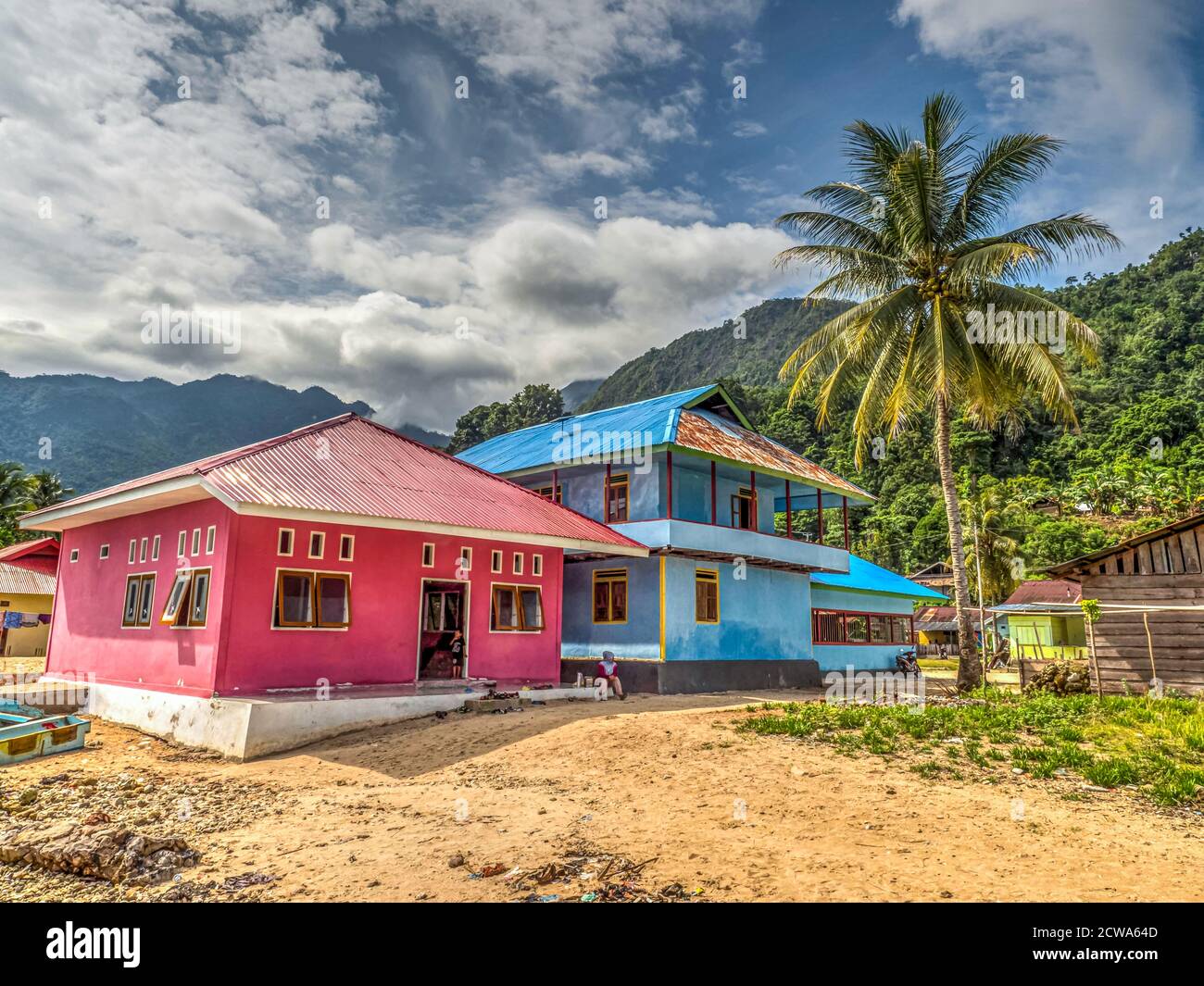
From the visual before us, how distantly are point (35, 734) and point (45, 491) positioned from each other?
44.3 metres

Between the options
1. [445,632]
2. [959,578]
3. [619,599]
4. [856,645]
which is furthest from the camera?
[856,645]

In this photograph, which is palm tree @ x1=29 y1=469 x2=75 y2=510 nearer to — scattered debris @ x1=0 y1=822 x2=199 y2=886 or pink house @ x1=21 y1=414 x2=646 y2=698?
pink house @ x1=21 y1=414 x2=646 y2=698

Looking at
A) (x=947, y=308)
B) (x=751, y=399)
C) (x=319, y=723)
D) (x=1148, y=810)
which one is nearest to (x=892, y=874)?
(x=1148, y=810)

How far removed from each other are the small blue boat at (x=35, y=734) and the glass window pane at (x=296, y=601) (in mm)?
3294

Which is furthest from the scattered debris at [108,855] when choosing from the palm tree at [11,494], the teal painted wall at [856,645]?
the palm tree at [11,494]

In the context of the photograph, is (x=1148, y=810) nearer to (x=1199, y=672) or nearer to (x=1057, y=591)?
(x=1199, y=672)

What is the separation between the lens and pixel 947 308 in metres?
18.2

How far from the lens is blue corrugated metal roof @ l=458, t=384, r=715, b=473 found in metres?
20.4

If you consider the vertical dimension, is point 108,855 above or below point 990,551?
below

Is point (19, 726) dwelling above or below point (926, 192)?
below

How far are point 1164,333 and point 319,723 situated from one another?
8561cm

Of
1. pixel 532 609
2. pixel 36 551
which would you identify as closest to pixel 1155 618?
pixel 532 609

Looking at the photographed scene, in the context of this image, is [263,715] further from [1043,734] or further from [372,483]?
[1043,734]

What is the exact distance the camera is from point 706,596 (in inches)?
822
